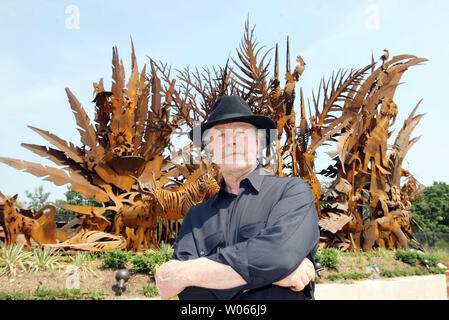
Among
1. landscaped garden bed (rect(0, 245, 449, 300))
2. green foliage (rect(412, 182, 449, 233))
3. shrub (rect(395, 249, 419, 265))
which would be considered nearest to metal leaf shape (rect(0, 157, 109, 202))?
landscaped garden bed (rect(0, 245, 449, 300))

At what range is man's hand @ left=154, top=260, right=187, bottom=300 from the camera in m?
1.37

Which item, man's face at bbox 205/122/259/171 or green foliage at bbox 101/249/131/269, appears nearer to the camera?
man's face at bbox 205/122/259/171

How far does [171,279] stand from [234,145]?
0.63 m

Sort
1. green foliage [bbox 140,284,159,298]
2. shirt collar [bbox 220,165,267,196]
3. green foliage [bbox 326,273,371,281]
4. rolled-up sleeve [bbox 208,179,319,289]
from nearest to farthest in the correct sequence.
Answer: rolled-up sleeve [bbox 208,179,319,289] < shirt collar [bbox 220,165,267,196] < green foliage [bbox 140,284,159,298] < green foliage [bbox 326,273,371,281]

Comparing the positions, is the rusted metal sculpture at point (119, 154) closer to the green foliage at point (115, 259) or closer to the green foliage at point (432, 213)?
the green foliage at point (115, 259)

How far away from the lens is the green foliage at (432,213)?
2749 centimetres

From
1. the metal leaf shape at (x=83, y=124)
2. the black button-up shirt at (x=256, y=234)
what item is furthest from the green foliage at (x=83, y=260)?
the black button-up shirt at (x=256, y=234)

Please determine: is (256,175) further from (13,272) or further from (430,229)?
(430,229)

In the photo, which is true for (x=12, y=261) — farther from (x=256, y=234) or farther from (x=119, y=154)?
(x=256, y=234)

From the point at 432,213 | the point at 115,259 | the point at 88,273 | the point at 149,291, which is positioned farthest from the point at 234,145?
the point at 432,213

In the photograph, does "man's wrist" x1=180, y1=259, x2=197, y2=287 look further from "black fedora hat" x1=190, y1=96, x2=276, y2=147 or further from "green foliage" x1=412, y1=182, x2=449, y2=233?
"green foliage" x1=412, y1=182, x2=449, y2=233

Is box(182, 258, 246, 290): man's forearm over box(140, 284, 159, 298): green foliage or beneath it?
over

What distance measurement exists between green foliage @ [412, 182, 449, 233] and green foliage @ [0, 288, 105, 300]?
2585 centimetres

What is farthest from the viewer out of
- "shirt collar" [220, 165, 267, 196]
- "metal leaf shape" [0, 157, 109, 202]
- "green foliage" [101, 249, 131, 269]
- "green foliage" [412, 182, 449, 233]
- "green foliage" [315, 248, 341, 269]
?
"green foliage" [412, 182, 449, 233]
